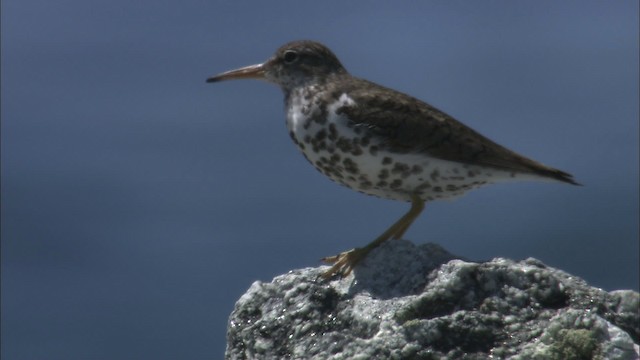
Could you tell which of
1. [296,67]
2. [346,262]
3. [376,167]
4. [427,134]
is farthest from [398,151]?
[296,67]

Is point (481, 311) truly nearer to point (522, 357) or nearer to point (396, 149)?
point (522, 357)

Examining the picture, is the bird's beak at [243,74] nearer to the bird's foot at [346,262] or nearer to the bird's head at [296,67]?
the bird's head at [296,67]

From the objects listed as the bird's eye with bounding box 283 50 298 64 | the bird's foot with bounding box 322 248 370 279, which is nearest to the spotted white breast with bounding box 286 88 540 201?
the bird's foot with bounding box 322 248 370 279

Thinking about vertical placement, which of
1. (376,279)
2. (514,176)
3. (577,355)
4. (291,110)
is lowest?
(577,355)

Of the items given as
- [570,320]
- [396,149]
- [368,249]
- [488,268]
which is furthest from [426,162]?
[570,320]

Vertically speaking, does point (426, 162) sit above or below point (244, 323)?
above

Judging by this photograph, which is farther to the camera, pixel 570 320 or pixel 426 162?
pixel 426 162

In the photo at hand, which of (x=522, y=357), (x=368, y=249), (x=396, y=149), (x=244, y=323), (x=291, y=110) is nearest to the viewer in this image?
(x=522, y=357)
